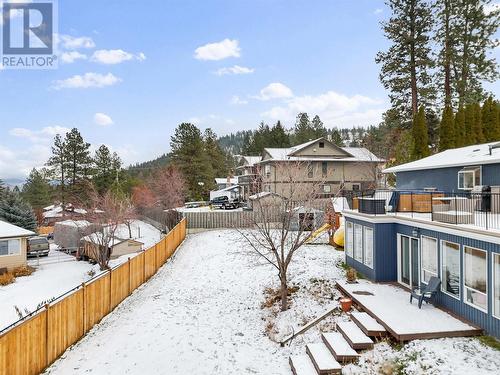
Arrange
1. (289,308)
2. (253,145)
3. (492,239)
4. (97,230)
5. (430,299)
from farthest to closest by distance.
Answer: (253,145), (97,230), (289,308), (430,299), (492,239)

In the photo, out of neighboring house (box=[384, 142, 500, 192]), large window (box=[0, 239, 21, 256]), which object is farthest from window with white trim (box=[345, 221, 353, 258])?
large window (box=[0, 239, 21, 256])

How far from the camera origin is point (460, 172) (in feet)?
51.8

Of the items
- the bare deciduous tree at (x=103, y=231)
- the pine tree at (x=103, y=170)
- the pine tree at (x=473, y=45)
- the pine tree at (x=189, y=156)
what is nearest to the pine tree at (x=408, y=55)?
the pine tree at (x=473, y=45)

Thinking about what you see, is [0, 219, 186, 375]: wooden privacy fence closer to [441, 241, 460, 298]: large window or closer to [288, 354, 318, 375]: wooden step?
[288, 354, 318, 375]: wooden step

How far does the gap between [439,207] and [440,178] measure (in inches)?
278

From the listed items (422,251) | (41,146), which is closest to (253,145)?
(41,146)

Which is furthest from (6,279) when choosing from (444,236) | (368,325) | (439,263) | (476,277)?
(476,277)

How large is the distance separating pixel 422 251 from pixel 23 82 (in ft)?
90.9

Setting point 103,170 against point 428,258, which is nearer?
point 428,258

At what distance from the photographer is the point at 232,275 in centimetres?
1811

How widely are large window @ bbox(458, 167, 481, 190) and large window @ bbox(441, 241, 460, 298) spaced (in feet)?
20.4

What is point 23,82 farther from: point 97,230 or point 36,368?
point 36,368

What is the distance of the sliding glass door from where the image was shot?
12.2 metres

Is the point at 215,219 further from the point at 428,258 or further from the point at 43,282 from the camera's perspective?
the point at 428,258
